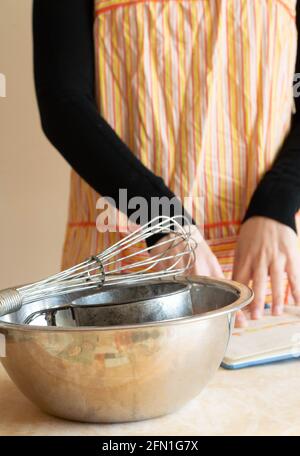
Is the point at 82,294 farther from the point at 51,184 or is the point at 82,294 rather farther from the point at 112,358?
the point at 51,184

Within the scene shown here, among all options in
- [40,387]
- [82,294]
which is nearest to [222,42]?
[82,294]

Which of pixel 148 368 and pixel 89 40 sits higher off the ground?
pixel 89 40

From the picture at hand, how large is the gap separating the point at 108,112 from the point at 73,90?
0.08m

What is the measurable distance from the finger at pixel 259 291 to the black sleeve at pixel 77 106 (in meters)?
0.14

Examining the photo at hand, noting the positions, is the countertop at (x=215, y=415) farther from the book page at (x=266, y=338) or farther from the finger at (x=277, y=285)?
the finger at (x=277, y=285)

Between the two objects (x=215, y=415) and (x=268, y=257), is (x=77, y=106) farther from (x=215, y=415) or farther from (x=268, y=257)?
(x=215, y=415)

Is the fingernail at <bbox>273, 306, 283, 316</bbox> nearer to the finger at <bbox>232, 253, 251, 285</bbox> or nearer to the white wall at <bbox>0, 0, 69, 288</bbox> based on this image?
the finger at <bbox>232, 253, 251, 285</bbox>

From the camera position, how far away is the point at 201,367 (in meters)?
0.41

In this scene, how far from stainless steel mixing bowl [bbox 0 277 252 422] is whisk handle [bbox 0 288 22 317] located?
0.06 feet

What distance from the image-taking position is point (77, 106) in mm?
773

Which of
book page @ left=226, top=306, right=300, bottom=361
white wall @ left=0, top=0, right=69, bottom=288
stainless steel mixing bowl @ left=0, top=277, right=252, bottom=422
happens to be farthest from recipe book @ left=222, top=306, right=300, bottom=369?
white wall @ left=0, top=0, right=69, bottom=288

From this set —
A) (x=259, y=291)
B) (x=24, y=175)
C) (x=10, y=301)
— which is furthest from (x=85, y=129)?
(x=24, y=175)

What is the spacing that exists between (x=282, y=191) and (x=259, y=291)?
0.14 metres
